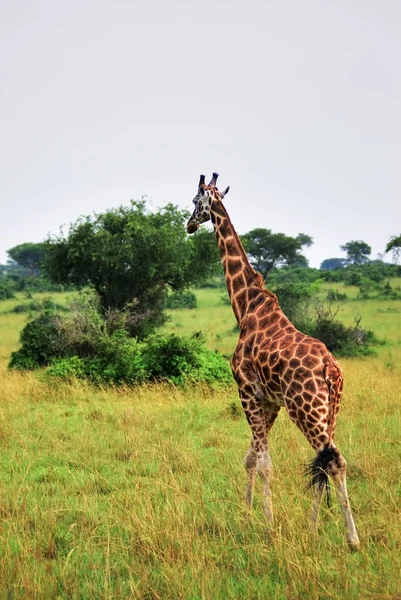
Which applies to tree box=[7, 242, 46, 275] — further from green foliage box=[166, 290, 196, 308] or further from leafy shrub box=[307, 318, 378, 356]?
leafy shrub box=[307, 318, 378, 356]

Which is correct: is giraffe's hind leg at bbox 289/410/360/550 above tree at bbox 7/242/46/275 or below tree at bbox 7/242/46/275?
below

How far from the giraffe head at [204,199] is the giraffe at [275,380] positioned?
150mm

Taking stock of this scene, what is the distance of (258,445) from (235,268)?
1922 mm

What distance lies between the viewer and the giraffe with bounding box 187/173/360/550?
5.35 m

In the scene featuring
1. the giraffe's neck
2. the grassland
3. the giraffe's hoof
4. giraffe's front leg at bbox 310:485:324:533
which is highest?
the giraffe's neck

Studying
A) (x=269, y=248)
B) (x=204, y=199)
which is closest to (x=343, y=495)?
(x=204, y=199)

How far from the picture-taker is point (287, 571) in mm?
4859

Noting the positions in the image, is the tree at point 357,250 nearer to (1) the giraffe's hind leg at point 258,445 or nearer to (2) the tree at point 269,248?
(2) the tree at point 269,248

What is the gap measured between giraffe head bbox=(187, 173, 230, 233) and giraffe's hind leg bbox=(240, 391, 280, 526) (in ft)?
7.29

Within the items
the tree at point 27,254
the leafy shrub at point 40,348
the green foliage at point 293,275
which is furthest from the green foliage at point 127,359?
the tree at point 27,254

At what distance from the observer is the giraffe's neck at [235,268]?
6.88m

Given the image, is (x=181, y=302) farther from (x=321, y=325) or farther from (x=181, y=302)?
(x=321, y=325)

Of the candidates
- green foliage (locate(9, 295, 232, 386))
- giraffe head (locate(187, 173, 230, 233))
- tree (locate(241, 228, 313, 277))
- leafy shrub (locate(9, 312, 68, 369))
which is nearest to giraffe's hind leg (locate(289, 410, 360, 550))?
giraffe head (locate(187, 173, 230, 233))

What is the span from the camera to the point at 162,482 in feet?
21.6
